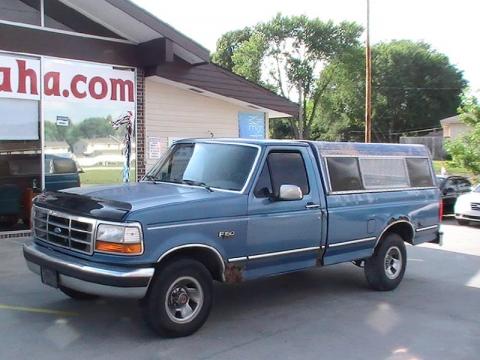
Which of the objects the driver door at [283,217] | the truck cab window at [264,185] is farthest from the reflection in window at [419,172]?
the truck cab window at [264,185]

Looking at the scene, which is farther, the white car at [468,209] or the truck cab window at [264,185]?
the white car at [468,209]

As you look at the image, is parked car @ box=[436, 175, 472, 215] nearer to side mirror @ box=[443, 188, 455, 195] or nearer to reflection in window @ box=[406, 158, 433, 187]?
side mirror @ box=[443, 188, 455, 195]

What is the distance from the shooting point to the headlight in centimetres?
490

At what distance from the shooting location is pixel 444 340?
553cm

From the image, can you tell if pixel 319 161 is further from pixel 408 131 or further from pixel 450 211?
pixel 408 131

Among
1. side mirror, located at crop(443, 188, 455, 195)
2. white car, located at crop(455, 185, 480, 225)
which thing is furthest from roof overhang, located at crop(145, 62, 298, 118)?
side mirror, located at crop(443, 188, 455, 195)

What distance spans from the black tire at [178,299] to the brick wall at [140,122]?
7323 mm

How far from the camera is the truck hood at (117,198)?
16.5 ft

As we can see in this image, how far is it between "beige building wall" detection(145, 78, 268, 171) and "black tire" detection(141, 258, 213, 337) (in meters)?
7.57

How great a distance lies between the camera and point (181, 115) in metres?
13.3

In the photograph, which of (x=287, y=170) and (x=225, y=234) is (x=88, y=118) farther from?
(x=225, y=234)

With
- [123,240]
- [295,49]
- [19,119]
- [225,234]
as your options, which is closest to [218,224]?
[225,234]

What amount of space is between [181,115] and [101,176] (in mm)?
2577

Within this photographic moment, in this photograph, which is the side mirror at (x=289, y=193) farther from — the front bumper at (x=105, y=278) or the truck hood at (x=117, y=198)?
the front bumper at (x=105, y=278)
